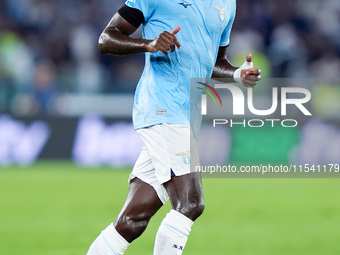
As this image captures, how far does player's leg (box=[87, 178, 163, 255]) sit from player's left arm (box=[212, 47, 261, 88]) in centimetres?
100

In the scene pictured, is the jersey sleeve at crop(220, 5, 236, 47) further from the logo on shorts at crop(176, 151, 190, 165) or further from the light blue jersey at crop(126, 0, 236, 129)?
the logo on shorts at crop(176, 151, 190, 165)

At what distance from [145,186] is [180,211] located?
403mm

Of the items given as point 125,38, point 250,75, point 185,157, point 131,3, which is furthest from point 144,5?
point 185,157

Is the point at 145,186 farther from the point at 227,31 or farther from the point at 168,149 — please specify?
the point at 227,31

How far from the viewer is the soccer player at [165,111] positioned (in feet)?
14.8

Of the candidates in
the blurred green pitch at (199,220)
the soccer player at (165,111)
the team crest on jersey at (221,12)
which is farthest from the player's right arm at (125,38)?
the blurred green pitch at (199,220)

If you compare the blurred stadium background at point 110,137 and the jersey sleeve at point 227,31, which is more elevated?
the jersey sleeve at point 227,31

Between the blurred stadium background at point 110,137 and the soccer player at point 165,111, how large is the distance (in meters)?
2.11

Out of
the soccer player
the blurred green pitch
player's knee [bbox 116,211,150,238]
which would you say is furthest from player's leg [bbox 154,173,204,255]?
the blurred green pitch

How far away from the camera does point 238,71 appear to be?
5.04m

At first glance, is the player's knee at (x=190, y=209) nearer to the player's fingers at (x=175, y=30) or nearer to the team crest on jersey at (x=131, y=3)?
the player's fingers at (x=175, y=30)

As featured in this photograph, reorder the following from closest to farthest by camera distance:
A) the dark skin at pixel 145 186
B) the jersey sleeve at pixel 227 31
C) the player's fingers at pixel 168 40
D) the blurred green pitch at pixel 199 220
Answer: the player's fingers at pixel 168 40 < the dark skin at pixel 145 186 < the jersey sleeve at pixel 227 31 < the blurred green pitch at pixel 199 220

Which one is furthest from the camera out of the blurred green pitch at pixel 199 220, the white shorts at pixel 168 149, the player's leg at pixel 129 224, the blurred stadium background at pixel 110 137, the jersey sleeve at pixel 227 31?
the blurred stadium background at pixel 110 137

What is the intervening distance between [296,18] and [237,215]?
356 inches
